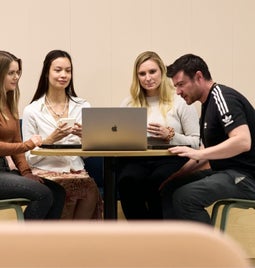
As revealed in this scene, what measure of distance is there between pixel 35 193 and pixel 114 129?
0.60 metres

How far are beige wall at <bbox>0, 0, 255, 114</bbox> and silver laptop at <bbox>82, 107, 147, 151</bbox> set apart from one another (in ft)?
4.93

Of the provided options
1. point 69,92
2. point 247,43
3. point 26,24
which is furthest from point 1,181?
point 247,43

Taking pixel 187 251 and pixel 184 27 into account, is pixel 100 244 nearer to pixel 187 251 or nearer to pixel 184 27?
pixel 187 251

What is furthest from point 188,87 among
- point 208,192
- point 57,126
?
point 57,126

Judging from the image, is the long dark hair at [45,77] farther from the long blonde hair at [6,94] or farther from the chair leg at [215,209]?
the chair leg at [215,209]

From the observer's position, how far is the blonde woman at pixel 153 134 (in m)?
3.11

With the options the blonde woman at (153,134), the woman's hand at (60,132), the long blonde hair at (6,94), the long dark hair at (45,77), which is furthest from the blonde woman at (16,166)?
the blonde woman at (153,134)

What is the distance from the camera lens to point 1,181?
2.59 meters

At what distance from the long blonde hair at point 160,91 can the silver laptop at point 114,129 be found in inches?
39.4

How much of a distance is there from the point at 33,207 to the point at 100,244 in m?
2.35

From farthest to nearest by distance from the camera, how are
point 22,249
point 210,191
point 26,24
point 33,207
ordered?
point 26,24 < point 33,207 < point 210,191 < point 22,249

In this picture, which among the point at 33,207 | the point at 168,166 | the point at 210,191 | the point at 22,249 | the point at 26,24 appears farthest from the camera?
the point at 26,24

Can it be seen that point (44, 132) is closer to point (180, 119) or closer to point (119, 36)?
point (180, 119)

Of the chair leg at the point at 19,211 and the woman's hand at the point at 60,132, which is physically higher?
the woman's hand at the point at 60,132
